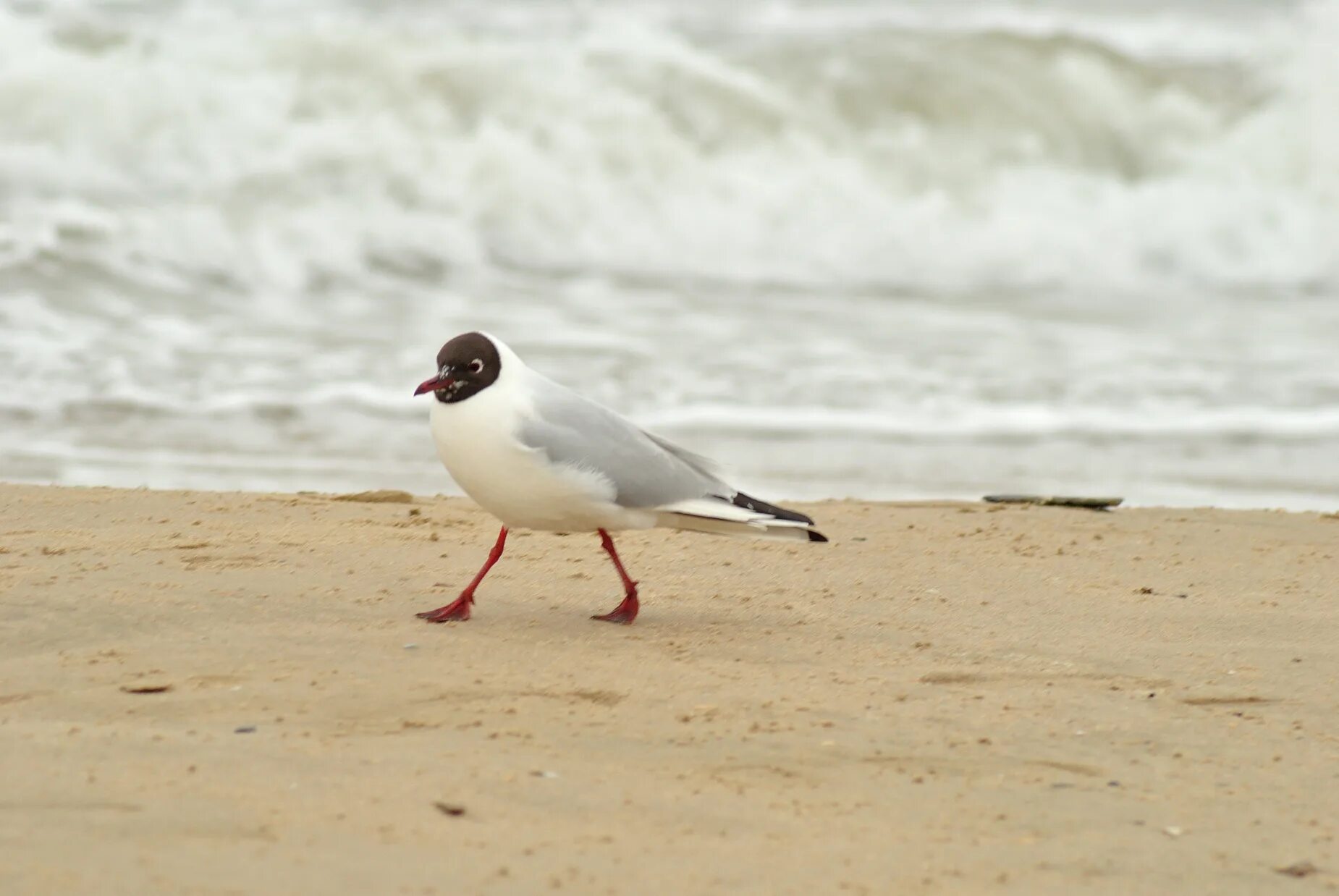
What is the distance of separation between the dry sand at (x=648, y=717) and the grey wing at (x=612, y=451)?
1.12 feet

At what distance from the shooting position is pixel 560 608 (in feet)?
14.0

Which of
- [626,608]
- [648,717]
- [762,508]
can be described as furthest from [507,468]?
[648,717]

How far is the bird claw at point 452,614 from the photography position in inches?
156

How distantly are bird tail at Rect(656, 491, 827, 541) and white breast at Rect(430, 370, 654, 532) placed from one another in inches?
6.5

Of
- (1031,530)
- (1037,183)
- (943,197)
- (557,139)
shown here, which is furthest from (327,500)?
(1037,183)

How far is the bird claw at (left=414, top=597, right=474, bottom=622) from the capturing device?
156 inches

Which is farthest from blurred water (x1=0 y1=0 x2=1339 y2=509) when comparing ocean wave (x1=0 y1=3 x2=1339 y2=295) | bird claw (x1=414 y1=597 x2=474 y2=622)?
bird claw (x1=414 y1=597 x2=474 y2=622)

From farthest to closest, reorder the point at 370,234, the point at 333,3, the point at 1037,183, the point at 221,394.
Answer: the point at 333,3, the point at 1037,183, the point at 370,234, the point at 221,394

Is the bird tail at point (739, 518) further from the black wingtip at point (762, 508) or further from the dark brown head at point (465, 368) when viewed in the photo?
the dark brown head at point (465, 368)

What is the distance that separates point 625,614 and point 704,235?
9072mm

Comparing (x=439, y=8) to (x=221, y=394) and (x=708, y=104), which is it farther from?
(x=221, y=394)

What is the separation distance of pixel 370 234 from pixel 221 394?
4.21 meters

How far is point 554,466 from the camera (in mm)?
3922

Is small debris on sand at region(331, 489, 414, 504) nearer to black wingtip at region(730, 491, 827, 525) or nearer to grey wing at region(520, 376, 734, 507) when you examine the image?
grey wing at region(520, 376, 734, 507)
